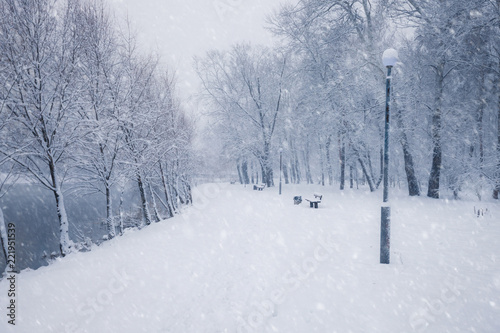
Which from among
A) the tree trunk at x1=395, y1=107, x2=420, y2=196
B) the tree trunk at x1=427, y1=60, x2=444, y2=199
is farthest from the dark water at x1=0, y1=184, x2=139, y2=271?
the tree trunk at x1=427, y1=60, x2=444, y2=199

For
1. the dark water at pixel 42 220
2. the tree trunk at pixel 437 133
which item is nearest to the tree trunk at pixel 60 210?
the dark water at pixel 42 220

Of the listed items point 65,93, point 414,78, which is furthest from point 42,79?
point 414,78

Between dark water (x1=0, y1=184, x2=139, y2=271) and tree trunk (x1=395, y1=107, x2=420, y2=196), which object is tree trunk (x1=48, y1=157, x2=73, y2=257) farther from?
tree trunk (x1=395, y1=107, x2=420, y2=196)

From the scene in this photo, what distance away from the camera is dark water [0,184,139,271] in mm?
13898

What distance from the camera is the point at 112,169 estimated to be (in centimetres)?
1138

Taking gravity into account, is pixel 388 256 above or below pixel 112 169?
below

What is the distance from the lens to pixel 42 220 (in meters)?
19.5

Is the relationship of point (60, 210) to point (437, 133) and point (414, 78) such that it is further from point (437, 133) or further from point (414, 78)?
point (414, 78)

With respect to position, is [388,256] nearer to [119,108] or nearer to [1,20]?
[119,108]

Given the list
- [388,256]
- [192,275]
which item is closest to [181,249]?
[192,275]

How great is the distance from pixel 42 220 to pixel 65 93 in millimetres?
16887

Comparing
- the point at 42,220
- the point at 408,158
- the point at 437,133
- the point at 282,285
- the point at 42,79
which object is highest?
the point at 42,79

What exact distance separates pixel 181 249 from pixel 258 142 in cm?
1919

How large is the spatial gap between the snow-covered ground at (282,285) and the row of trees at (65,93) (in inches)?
167
